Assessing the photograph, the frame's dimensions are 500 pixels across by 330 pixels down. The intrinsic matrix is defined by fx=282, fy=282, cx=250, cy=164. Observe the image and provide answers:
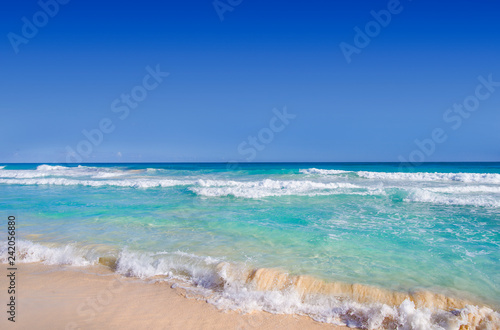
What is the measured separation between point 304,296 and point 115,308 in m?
2.68

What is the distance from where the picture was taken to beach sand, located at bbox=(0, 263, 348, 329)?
11.7 feet

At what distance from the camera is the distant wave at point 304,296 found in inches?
139

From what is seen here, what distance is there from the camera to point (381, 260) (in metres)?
5.30

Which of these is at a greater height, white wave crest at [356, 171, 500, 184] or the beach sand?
white wave crest at [356, 171, 500, 184]

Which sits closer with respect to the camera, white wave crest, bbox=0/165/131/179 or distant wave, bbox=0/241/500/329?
distant wave, bbox=0/241/500/329

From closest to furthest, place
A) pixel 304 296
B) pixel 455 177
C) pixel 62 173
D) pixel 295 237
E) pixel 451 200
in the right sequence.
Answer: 1. pixel 304 296
2. pixel 295 237
3. pixel 451 200
4. pixel 455 177
5. pixel 62 173

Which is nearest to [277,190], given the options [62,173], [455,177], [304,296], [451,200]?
[451,200]

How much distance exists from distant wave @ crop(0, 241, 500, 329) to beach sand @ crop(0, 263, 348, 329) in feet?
0.67

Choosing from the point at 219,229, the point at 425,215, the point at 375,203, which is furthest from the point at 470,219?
the point at 219,229

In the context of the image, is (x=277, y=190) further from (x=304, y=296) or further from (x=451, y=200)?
(x=304, y=296)

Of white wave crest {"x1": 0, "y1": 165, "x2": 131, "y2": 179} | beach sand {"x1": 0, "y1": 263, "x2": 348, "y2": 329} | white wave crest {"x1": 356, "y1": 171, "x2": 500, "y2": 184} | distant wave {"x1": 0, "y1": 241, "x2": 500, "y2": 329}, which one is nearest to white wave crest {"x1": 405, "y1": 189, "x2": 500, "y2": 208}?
distant wave {"x1": 0, "y1": 241, "x2": 500, "y2": 329}

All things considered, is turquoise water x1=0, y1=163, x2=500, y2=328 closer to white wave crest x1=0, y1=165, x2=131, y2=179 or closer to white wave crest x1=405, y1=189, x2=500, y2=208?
white wave crest x1=405, y1=189, x2=500, y2=208

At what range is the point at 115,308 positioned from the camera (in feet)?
12.9

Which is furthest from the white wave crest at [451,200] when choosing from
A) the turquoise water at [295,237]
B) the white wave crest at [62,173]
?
the white wave crest at [62,173]
